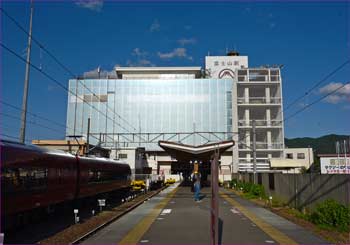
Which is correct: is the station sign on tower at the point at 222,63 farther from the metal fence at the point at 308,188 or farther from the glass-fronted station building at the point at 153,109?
the metal fence at the point at 308,188

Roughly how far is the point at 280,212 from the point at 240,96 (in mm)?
47504

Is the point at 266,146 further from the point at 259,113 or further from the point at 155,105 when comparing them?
the point at 155,105

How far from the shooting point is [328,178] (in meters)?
13.7

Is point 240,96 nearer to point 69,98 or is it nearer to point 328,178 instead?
point 69,98

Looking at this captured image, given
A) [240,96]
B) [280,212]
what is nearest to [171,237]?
[280,212]

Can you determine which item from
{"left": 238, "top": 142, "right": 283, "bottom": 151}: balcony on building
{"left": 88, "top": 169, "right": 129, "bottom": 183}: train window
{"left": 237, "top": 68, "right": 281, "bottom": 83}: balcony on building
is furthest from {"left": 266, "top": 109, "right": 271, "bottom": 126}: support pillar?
{"left": 88, "top": 169, "right": 129, "bottom": 183}: train window

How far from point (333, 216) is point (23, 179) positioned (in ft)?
32.8

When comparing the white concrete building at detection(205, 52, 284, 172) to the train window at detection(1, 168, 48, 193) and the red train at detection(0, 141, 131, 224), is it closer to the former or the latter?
the red train at detection(0, 141, 131, 224)

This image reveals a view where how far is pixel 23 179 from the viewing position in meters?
11.8

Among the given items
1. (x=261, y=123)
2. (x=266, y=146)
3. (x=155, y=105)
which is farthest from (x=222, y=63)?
(x=266, y=146)

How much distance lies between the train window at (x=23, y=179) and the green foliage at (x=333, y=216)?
9.81 meters

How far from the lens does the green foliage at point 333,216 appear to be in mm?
11742

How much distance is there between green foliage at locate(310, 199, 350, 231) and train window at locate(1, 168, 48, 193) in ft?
32.2

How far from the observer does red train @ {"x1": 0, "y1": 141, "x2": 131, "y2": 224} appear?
1090 centimetres
